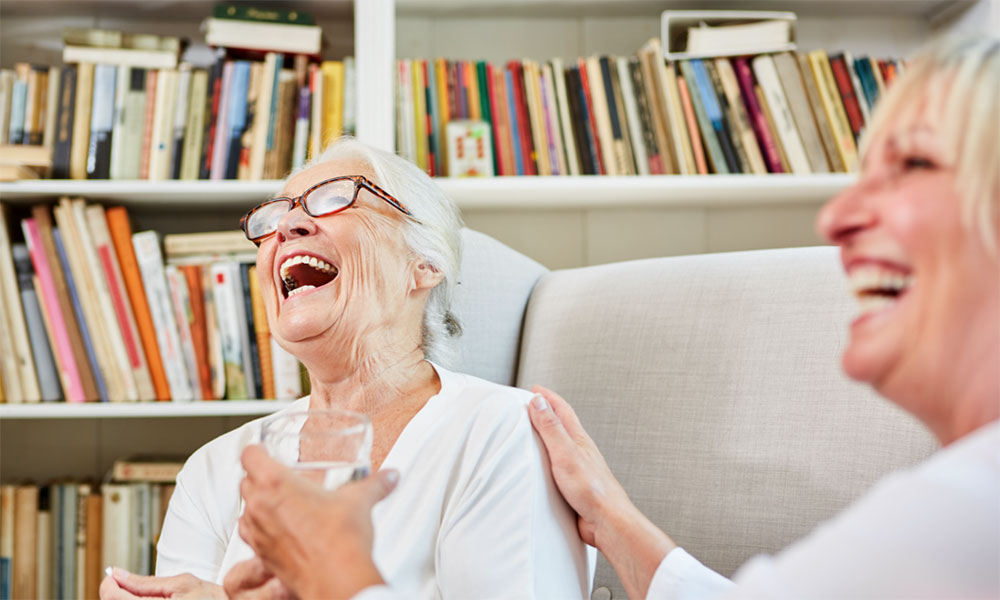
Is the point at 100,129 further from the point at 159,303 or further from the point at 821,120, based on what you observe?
the point at 821,120

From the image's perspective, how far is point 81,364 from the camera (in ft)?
5.93

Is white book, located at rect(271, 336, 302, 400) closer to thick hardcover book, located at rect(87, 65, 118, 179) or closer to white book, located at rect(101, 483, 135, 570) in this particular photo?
white book, located at rect(101, 483, 135, 570)

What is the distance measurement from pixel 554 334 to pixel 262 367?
709mm

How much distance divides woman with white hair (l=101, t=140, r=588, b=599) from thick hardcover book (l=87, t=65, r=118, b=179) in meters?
0.66

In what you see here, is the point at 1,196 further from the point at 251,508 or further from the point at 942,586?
the point at 942,586

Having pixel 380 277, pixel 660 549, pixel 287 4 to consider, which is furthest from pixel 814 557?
pixel 287 4

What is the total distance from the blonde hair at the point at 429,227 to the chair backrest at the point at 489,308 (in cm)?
5

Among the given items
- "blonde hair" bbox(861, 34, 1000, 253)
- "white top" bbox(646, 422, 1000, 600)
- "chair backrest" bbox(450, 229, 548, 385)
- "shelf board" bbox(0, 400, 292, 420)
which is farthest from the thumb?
"shelf board" bbox(0, 400, 292, 420)

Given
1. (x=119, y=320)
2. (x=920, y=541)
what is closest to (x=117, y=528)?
(x=119, y=320)

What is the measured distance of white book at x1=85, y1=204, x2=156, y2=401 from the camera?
1799 millimetres

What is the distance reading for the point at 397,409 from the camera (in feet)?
4.01

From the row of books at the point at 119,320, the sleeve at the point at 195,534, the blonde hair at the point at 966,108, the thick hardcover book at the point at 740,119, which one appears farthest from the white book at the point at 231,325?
the blonde hair at the point at 966,108

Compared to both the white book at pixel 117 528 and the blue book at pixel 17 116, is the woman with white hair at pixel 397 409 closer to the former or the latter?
the white book at pixel 117 528

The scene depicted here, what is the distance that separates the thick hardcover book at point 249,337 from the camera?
6.01ft
